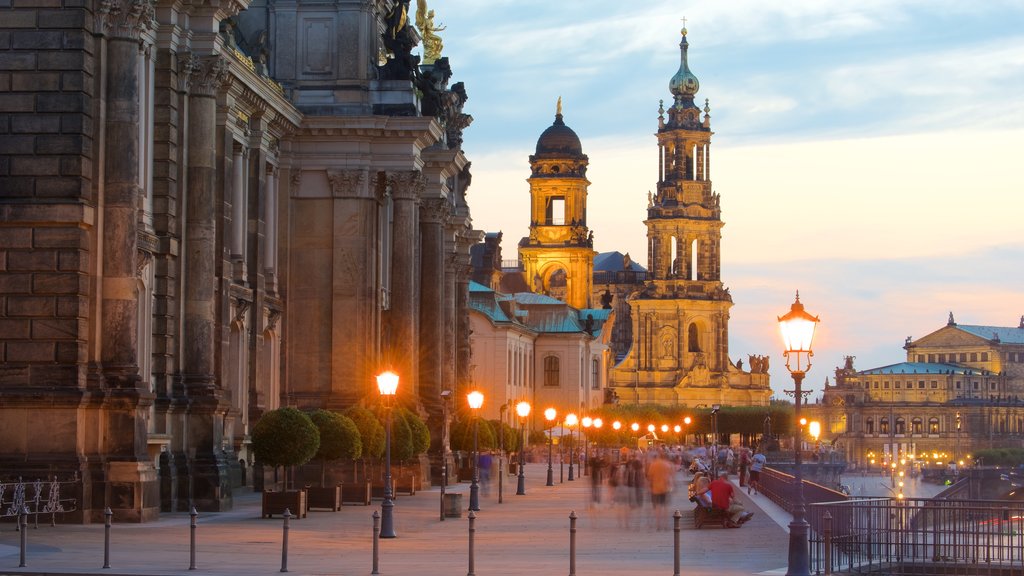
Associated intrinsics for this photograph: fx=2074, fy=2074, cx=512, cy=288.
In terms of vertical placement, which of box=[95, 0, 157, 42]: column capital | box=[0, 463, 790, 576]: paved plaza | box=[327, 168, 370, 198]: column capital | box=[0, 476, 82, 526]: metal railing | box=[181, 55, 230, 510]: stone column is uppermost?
box=[95, 0, 157, 42]: column capital

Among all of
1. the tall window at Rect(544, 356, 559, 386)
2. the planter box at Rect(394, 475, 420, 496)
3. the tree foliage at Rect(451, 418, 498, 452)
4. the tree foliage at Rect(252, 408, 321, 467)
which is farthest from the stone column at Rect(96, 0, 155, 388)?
the tall window at Rect(544, 356, 559, 386)

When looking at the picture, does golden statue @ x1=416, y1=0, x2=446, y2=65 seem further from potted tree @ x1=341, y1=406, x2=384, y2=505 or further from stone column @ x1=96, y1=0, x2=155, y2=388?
stone column @ x1=96, y1=0, x2=155, y2=388

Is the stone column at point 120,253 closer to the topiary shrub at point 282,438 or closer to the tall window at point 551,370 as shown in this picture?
the topiary shrub at point 282,438

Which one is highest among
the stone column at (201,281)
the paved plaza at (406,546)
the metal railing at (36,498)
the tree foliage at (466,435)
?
the stone column at (201,281)

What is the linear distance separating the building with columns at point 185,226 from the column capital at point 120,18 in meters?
0.05

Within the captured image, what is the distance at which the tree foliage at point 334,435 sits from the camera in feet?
175

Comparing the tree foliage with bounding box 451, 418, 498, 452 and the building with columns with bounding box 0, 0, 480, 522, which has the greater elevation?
the building with columns with bounding box 0, 0, 480, 522

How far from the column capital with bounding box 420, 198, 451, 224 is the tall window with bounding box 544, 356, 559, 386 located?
86168 millimetres

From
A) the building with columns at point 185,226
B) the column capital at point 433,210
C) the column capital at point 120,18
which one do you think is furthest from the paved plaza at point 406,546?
the column capital at point 433,210

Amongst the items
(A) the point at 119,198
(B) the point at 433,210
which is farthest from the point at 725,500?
(B) the point at 433,210

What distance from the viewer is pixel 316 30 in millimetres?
65500

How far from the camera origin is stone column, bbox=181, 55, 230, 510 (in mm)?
46469

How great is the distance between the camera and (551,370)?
16175 cm

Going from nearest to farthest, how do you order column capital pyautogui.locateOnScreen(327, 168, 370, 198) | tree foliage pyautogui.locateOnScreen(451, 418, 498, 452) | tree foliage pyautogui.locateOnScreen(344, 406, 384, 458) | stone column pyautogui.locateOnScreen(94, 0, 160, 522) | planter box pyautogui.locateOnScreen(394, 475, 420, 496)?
stone column pyautogui.locateOnScreen(94, 0, 160, 522) < tree foliage pyautogui.locateOnScreen(344, 406, 384, 458) < planter box pyautogui.locateOnScreen(394, 475, 420, 496) < column capital pyautogui.locateOnScreen(327, 168, 370, 198) < tree foliage pyautogui.locateOnScreen(451, 418, 498, 452)
